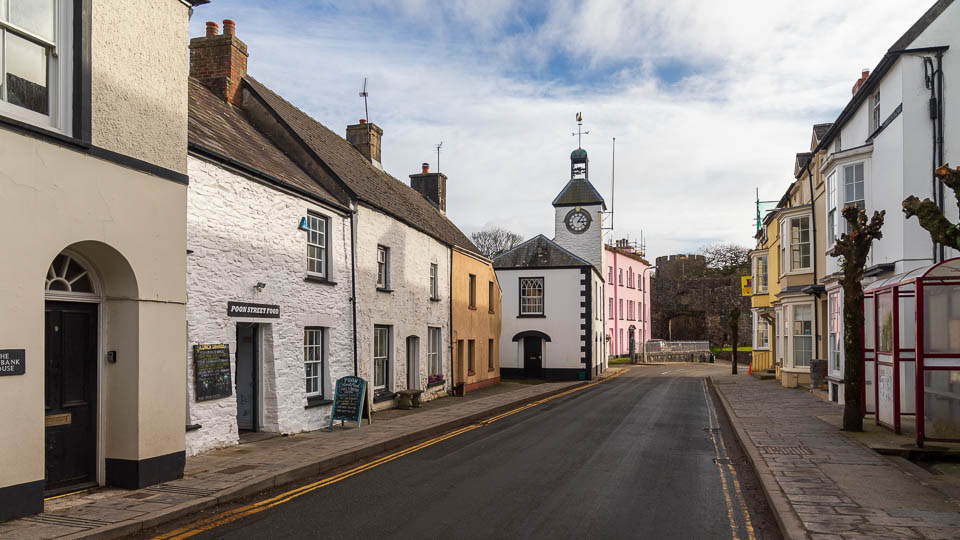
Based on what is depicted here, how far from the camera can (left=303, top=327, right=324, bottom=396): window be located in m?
15.1

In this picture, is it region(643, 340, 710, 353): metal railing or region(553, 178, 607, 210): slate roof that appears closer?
region(553, 178, 607, 210): slate roof

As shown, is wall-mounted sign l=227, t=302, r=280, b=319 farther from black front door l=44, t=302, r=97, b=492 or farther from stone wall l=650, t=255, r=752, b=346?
stone wall l=650, t=255, r=752, b=346

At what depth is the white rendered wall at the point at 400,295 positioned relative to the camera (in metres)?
17.8

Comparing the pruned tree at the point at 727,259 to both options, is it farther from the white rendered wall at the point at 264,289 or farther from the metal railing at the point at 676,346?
the white rendered wall at the point at 264,289

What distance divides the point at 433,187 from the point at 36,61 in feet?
79.6

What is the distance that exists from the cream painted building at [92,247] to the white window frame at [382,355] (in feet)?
30.4

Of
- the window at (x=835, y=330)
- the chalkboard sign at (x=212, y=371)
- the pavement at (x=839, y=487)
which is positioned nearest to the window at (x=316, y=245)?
the chalkboard sign at (x=212, y=371)

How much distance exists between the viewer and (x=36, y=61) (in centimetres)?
805

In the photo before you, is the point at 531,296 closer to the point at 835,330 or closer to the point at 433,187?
the point at 433,187

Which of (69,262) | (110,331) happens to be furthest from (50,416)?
(69,262)

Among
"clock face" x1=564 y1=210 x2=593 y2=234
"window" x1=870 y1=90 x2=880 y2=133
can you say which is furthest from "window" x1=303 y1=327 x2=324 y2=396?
"clock face" x1=564 y1=210 x2=593 y2=234

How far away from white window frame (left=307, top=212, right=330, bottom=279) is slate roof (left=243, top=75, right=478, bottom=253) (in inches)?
58.5

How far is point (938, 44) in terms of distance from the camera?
1502 cm

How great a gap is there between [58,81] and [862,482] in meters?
11.1
